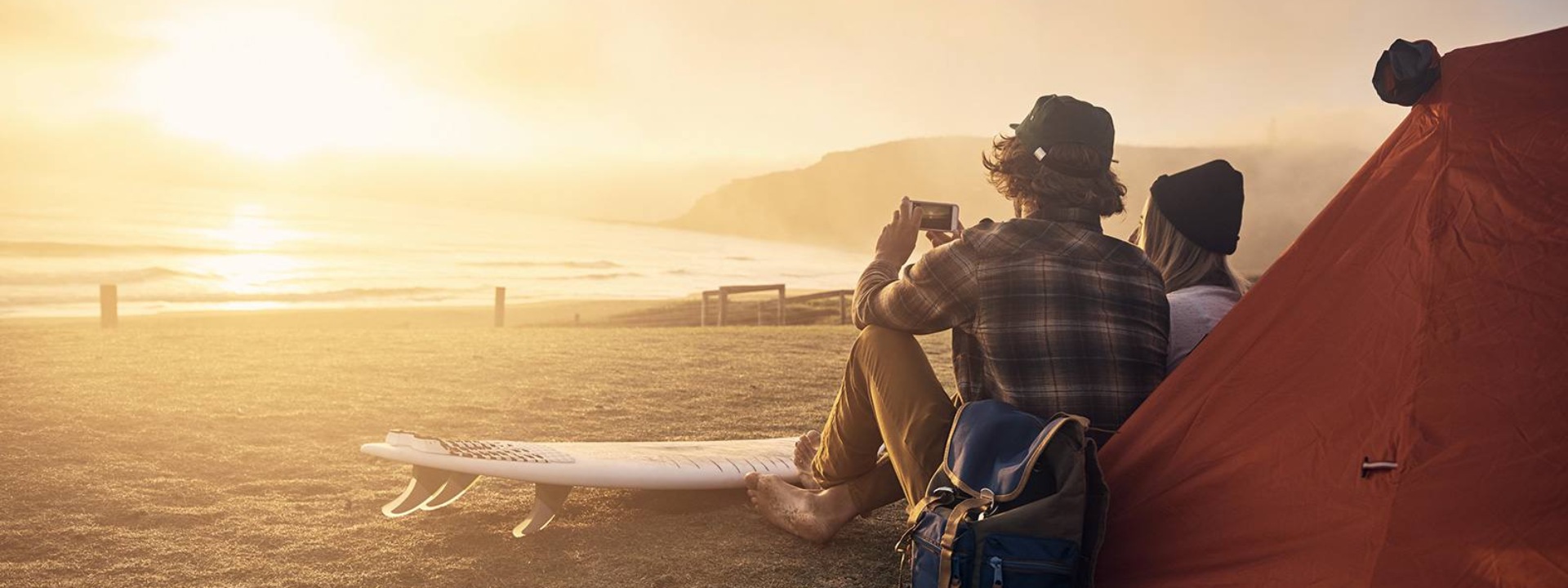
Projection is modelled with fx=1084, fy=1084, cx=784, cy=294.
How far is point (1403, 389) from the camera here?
6.53ft

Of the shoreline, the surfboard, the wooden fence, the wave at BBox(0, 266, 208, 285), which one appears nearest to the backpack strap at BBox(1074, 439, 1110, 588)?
the surfboard

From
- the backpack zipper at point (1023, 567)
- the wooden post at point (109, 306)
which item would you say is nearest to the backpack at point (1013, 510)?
the backpack zipper at point (1023, 567)

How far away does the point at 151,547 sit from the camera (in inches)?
121

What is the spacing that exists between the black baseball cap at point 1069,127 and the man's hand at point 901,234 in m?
0.42

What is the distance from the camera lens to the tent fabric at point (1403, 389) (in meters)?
1.89

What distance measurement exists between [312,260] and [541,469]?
105ft

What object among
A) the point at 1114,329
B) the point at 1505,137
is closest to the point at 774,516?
the point at 1114,329

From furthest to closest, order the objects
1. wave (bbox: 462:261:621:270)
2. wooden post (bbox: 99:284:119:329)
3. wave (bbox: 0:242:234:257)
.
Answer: wave (bbox: 462:261:621:270) < wave (bbox: 0:242:234:257) < wooden post (bbox: 99:284:119:329)

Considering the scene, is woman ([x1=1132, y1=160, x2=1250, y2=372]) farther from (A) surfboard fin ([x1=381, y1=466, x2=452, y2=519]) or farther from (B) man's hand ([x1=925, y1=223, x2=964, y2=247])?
(A) surfboard fin ([x1=381, y1=466, x2=452, y2=519])

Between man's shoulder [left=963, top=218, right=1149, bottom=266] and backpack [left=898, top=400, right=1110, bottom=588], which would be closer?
backpack [left=898, top=400, right=1110, bottom=588]

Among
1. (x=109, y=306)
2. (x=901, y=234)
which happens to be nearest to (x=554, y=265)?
(x=109, y=306)

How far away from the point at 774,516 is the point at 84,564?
74.6 inches

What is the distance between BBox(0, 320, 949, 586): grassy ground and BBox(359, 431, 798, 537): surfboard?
0.10m

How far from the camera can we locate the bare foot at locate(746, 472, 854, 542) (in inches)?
124
